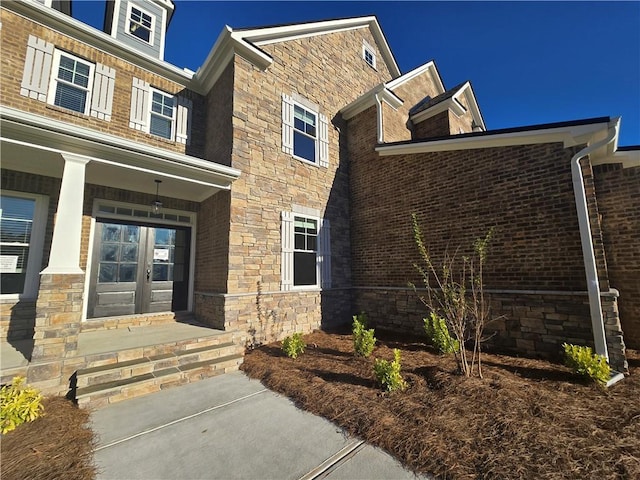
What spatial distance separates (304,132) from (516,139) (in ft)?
17.0

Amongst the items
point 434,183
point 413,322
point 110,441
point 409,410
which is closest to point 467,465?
point 409,410

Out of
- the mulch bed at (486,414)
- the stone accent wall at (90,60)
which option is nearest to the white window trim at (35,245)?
the stone accent wall at (90,60)

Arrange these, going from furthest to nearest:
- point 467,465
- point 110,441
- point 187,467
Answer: point 110,441 < point 187,467 < point 467,465

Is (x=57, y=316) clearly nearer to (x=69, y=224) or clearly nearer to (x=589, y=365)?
(x=69, y=224)

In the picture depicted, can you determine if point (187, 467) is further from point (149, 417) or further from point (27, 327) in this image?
point (27, 327)

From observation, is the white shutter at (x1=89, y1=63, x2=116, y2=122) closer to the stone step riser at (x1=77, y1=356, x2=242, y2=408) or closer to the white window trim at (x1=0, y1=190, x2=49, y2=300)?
the white window trim at (x1=0, y1=190, x2=49, y2=300)

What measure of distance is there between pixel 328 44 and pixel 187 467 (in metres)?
10.9

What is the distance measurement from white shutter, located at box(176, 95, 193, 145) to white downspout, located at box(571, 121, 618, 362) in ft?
28.1

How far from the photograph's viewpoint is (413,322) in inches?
253

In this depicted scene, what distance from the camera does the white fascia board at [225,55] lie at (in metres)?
6.46

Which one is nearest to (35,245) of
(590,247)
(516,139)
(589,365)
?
(589,365)

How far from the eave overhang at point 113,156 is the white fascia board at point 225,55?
10.4 feet

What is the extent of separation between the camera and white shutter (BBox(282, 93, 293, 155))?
7234 millimetres

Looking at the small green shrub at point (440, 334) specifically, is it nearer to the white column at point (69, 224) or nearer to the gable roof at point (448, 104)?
the white column at point (69, 224)
